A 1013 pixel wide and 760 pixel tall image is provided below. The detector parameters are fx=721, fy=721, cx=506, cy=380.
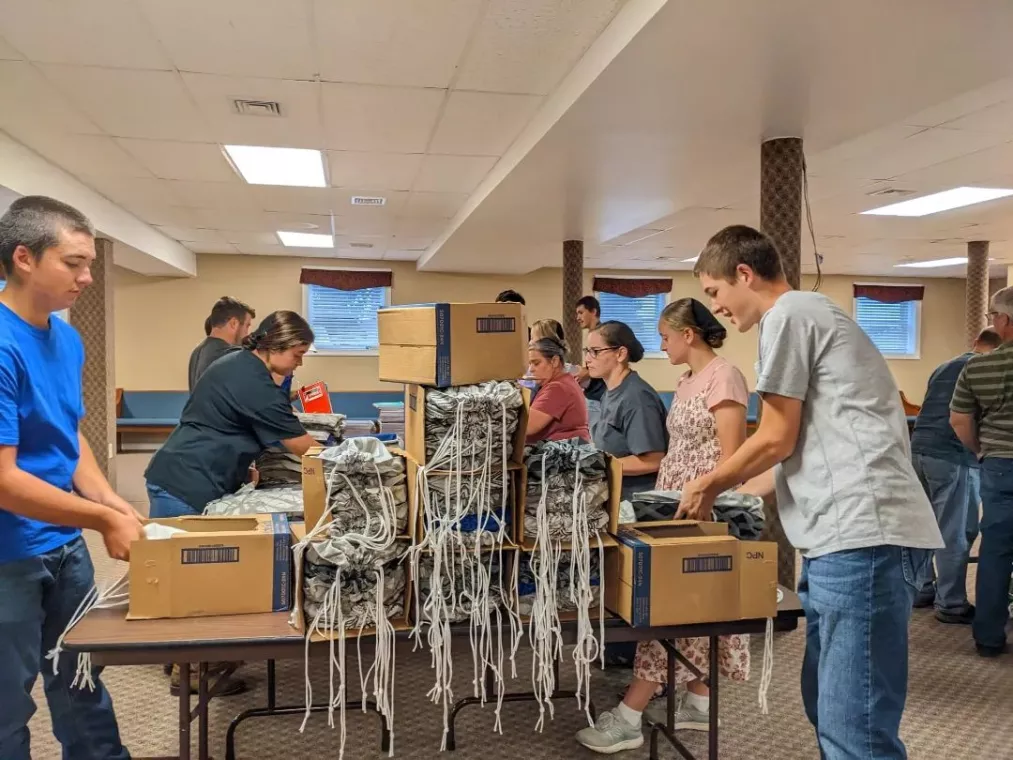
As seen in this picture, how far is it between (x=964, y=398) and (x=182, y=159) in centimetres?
447

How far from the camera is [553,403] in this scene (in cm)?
286

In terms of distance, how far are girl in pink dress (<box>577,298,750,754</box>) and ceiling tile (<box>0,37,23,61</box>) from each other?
2786 millimetres

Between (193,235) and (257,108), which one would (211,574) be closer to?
(257,108)

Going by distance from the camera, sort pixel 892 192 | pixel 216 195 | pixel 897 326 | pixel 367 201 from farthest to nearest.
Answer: pixel 897 326 → pixel 367 201 → pixel 216 195 → pixel 892 192

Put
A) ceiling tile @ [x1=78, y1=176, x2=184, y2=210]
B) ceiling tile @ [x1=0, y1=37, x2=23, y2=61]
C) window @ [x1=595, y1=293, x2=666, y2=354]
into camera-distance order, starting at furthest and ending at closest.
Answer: window @ [x1=595, y1=293, x2=666, y2=354] < ceiling tile @ [x1=78, y1=176, x2=184, y2=210] < ceiling tile @ [x1=0, y1=37, x2=23, y2=61]

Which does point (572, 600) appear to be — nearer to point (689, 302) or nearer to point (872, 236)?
point (689, 302)

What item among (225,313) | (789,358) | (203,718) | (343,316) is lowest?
(203,718)

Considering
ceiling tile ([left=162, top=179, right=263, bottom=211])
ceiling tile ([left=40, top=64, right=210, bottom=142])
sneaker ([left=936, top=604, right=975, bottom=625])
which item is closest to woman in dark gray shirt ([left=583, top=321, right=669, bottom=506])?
sneaker ([left=936, top=604, right=975, bottom=625])

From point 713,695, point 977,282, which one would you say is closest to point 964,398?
point 713,695

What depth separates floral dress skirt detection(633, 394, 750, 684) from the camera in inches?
93.1

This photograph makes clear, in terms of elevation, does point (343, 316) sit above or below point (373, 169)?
below

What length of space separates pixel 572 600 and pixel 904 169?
4165mm

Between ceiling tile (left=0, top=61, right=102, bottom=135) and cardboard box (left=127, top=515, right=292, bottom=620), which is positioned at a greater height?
ceiling tile (left=0, top=61, right=102, bottom=135)

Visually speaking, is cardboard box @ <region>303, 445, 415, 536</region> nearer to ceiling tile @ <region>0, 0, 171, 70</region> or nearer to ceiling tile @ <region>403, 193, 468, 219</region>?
ceiling tile @ <region>0, 0, 171, 70</region>
